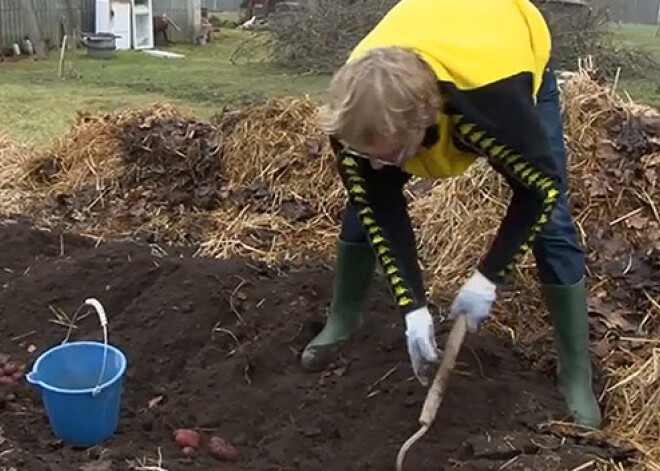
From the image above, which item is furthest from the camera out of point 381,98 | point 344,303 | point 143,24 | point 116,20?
point 143,24

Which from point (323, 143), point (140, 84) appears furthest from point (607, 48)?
point (323, 143)

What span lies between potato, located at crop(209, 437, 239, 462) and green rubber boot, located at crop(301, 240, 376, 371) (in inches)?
20.3

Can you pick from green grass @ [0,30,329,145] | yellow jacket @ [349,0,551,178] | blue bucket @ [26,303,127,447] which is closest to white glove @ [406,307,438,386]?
yellow jacket @ [349,0,551,178]

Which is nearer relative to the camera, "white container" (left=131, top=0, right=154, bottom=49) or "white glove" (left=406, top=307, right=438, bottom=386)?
"white glove" (left=406, top=307, right=438, bottom=386)

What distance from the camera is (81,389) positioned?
112 inches

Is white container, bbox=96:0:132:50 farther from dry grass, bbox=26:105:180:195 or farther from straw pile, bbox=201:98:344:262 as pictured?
straw pile, bbox=201:98:344:262

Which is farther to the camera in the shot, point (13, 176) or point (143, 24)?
point (143, 24)

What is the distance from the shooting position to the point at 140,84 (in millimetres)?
11000

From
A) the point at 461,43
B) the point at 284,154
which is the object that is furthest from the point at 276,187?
the point at 461,43

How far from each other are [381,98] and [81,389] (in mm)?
1179

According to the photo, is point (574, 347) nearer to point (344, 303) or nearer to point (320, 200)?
point (344, 303)

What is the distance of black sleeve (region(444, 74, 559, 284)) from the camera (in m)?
2.45

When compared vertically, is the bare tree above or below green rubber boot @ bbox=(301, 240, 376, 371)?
below

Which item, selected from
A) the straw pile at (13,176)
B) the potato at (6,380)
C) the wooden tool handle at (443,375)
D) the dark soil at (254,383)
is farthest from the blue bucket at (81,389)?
the straw pile at (13,176)
